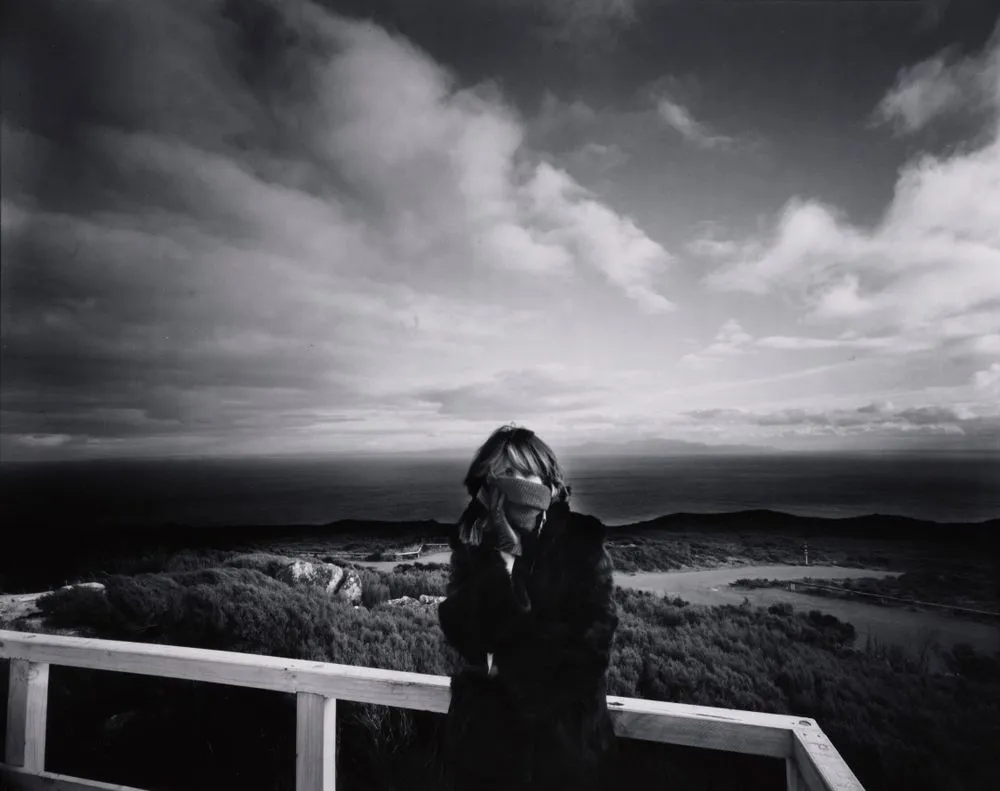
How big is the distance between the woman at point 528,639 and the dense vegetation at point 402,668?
3.63 ft

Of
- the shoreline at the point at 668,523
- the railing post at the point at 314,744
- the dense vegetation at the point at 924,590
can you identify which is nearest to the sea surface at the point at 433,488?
the shoreline at the point at 668,523

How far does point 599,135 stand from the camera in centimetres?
288

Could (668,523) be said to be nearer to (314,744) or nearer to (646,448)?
(646,448)

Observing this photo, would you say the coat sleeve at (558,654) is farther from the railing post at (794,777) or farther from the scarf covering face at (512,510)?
the railing post at (794,777)

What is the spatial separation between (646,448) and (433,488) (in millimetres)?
1221

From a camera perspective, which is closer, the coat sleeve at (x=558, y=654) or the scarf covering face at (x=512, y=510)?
the coat sleeve at (x=558, y=654)

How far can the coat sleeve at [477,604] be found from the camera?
4.48 feet

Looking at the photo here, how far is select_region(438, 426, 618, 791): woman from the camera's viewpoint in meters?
1.29

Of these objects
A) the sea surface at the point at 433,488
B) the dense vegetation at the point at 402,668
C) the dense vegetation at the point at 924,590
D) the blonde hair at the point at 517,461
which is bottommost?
the dense vegetation at the point at 402,668

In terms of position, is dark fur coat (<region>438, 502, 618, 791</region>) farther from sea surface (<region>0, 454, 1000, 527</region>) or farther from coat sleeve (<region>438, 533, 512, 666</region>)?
sea surface (<region>0, 454, 1000, 527</region>)

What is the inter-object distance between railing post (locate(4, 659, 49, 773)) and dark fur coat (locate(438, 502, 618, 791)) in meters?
1.65

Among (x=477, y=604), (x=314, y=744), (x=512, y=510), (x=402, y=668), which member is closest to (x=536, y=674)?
(x=477, y=604)

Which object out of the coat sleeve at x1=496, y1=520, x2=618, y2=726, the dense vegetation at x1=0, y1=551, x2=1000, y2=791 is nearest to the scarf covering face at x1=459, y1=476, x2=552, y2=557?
the coat sleeve at x1=496, y1=520, x2=618, y2=726

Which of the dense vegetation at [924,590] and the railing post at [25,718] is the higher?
the dense vegetation at [924,590]
